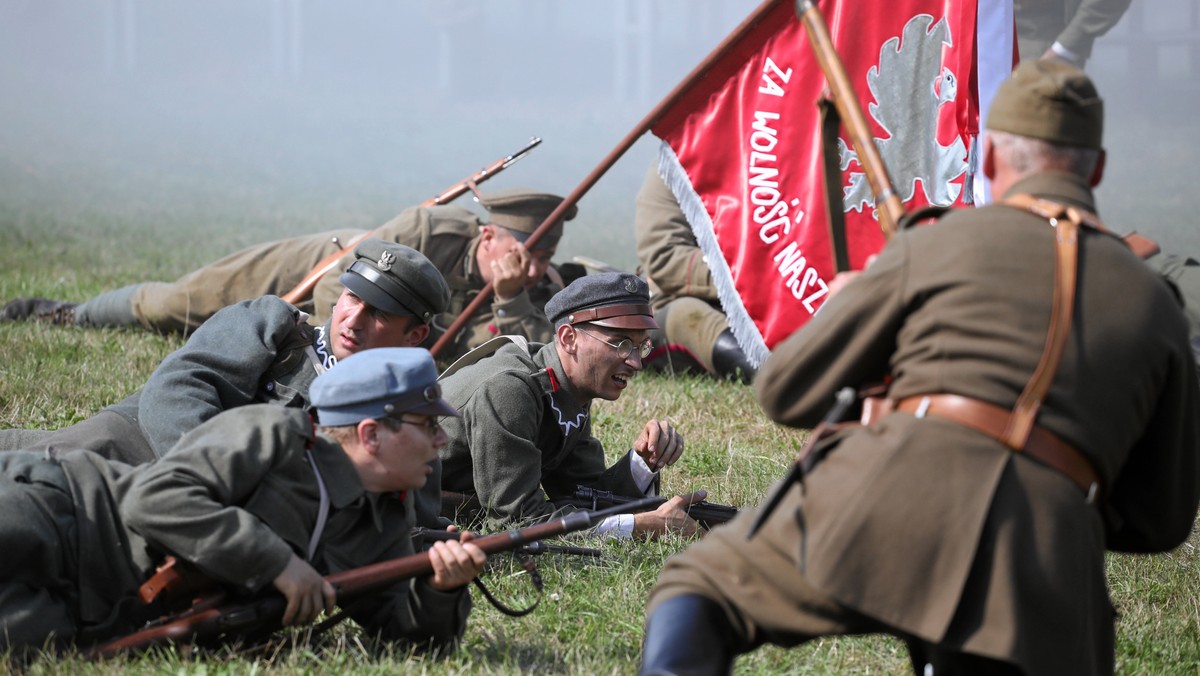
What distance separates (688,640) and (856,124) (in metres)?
1.59

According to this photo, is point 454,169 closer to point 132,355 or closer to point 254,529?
point 132,355

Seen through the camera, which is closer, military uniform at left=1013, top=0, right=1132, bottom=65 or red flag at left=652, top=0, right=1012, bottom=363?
red flag at left=652, top=0, right=1012, bottom=363

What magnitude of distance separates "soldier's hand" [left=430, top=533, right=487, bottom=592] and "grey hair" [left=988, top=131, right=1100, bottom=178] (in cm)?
189

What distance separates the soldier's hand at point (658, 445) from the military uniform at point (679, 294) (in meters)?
3.26

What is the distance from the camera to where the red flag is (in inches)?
279

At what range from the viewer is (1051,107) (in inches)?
131

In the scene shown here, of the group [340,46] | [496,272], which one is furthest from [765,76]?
[340,46]

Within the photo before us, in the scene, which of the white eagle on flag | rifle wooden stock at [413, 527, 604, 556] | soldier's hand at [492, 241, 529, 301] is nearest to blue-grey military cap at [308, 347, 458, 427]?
rifle wooden stock at [413, 527, 604, 556]

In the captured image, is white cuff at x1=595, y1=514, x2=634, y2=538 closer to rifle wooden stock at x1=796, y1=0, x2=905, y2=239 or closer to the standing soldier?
rifle wooden stock at x1=796, y1=0, x2=905, y2=239

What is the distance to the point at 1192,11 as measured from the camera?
3403 centimetres

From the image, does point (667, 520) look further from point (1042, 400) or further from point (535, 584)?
point (1042, 400)

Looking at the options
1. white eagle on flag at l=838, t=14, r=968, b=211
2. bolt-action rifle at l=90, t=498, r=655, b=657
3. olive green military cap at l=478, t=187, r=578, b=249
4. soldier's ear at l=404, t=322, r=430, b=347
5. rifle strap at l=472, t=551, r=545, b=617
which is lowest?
olive green military cap at l=478, t=187, r=578, b=249

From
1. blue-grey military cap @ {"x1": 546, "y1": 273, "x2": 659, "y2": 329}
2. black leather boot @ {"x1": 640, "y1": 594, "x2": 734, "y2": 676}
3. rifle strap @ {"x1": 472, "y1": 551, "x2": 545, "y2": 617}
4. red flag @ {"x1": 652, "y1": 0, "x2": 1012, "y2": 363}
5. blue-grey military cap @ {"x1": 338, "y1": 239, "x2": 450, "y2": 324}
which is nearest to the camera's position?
black leather boot @ {"x1": 640, "y1": 594, "x2": 734, "y2": 676}

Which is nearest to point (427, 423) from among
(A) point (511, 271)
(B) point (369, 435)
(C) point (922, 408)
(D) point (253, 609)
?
(B) point (369, 435)
